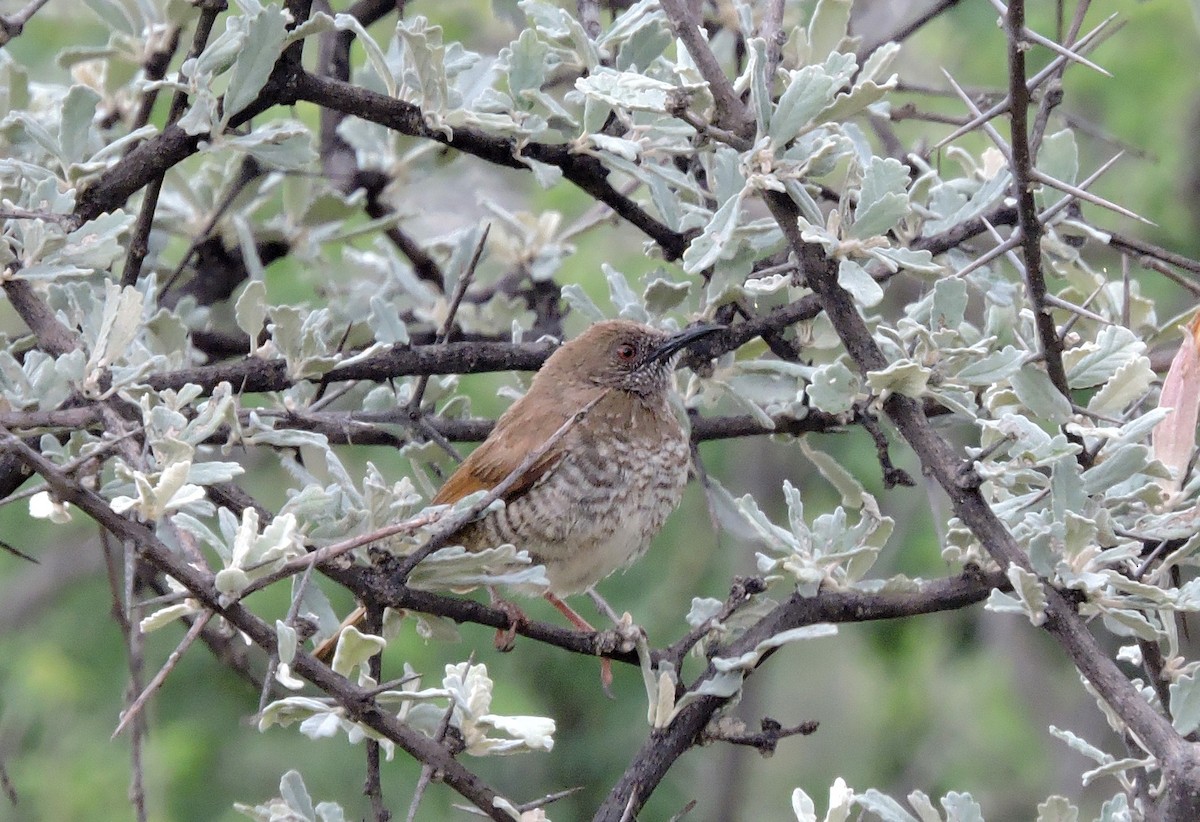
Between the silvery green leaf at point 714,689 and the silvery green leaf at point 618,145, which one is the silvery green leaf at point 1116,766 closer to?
the silvery green leaf at point 714,689

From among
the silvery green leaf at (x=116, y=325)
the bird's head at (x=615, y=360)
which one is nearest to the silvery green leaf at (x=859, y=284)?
the silvery green leaf at (x=116, y=325)

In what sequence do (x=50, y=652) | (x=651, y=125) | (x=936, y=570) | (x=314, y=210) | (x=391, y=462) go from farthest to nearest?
(x=936, y=570) < (x=50, y=652) < (x=391, y=462) < (x=314, y=210) < (x=651, y=125)

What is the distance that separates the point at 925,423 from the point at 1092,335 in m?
1.41

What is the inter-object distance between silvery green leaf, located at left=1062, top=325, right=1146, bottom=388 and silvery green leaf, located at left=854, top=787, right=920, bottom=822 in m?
0.88

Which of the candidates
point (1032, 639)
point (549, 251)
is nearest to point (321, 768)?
point (549, 251)

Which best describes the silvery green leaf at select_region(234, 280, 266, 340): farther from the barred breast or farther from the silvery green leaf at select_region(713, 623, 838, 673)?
the silvery green leaf at select_region(713, 623, 838, 673)

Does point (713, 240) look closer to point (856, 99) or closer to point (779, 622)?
point (856, 99)

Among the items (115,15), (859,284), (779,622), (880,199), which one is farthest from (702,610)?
(115,15)

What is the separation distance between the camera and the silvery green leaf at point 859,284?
237 centimetres

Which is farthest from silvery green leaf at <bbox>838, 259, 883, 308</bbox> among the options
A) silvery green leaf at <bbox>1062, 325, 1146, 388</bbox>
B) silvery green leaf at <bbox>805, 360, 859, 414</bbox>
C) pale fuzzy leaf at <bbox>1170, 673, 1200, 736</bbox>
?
pale fuzzy leaf at <bbox>1170, 673, 1200, 736</bbox>

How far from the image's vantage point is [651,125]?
10.3 ft

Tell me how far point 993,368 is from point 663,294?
111cm

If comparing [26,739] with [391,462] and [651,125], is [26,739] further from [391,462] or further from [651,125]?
[651,125]

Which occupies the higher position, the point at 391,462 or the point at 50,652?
the point at 391,462
